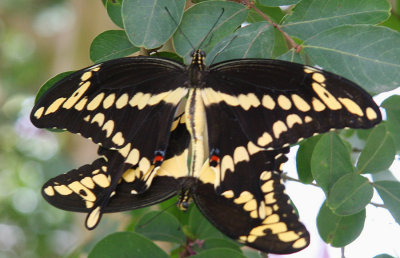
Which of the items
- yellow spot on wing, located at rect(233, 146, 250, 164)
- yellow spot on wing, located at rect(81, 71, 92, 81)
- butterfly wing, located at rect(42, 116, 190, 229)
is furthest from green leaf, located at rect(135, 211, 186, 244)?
yellow spot on wing, located at rect(81, 71, 92, 81)

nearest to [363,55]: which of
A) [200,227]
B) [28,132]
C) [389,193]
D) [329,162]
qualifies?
[329,162]

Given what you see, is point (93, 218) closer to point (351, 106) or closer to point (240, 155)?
point (240, 155)

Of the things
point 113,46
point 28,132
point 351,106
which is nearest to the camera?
point 351,106

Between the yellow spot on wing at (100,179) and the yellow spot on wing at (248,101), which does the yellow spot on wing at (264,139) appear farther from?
the yellow spot on wing at (100,179)

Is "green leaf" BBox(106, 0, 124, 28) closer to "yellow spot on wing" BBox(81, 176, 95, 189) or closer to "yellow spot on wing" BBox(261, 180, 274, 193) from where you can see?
"yellow spot on wing" BBox(81, 176, 95, 189)

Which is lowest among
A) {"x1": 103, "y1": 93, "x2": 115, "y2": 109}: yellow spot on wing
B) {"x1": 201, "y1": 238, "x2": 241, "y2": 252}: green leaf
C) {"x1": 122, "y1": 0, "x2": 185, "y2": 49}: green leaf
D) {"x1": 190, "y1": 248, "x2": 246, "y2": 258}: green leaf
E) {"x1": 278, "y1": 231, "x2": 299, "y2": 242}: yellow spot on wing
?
{"x1": 201, "y1": 238, "x2": 241, "y2": 252}: green leaf

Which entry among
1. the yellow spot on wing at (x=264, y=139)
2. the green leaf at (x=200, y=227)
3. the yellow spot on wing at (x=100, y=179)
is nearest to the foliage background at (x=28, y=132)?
the green leaf at (x=200, y=227)
